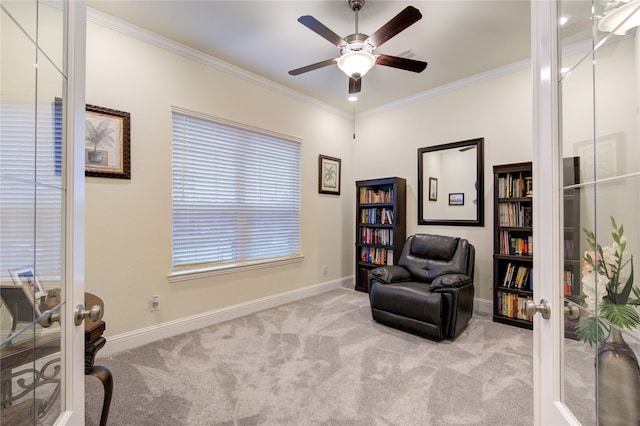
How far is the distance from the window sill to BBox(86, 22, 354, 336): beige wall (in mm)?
61

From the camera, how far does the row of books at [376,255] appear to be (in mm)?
4031

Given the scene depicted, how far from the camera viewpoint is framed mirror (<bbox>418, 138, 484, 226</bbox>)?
3502 millimetres

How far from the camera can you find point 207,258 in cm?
308

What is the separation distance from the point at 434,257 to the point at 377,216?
1.13 meters

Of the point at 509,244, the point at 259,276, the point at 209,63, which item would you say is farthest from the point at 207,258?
the point at 509,244

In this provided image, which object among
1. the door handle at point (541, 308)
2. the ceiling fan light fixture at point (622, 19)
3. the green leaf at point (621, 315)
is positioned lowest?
the door handle at point (541, 308)

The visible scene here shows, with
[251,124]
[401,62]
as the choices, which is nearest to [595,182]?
[401,62]

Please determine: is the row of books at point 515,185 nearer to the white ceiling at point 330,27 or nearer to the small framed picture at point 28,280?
the white ceiling at point 330,27

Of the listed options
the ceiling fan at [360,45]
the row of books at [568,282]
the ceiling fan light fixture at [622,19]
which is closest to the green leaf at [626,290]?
the row of books at [568,282]

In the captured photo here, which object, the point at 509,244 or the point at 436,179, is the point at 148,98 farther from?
the point at 509,244

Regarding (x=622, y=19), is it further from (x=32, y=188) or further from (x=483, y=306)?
(x=483, y=306)

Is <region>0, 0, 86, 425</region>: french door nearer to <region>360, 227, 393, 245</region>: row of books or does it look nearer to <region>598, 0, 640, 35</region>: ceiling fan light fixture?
<region>598, 0, 640, 35</region>: ceiling fan light fixture

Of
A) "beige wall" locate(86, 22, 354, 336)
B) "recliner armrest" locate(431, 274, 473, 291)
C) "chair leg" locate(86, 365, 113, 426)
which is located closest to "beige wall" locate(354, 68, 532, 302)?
"recliner armrest" locate(431, 274, 473, 291)

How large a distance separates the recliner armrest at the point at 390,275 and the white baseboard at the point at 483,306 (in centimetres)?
98
